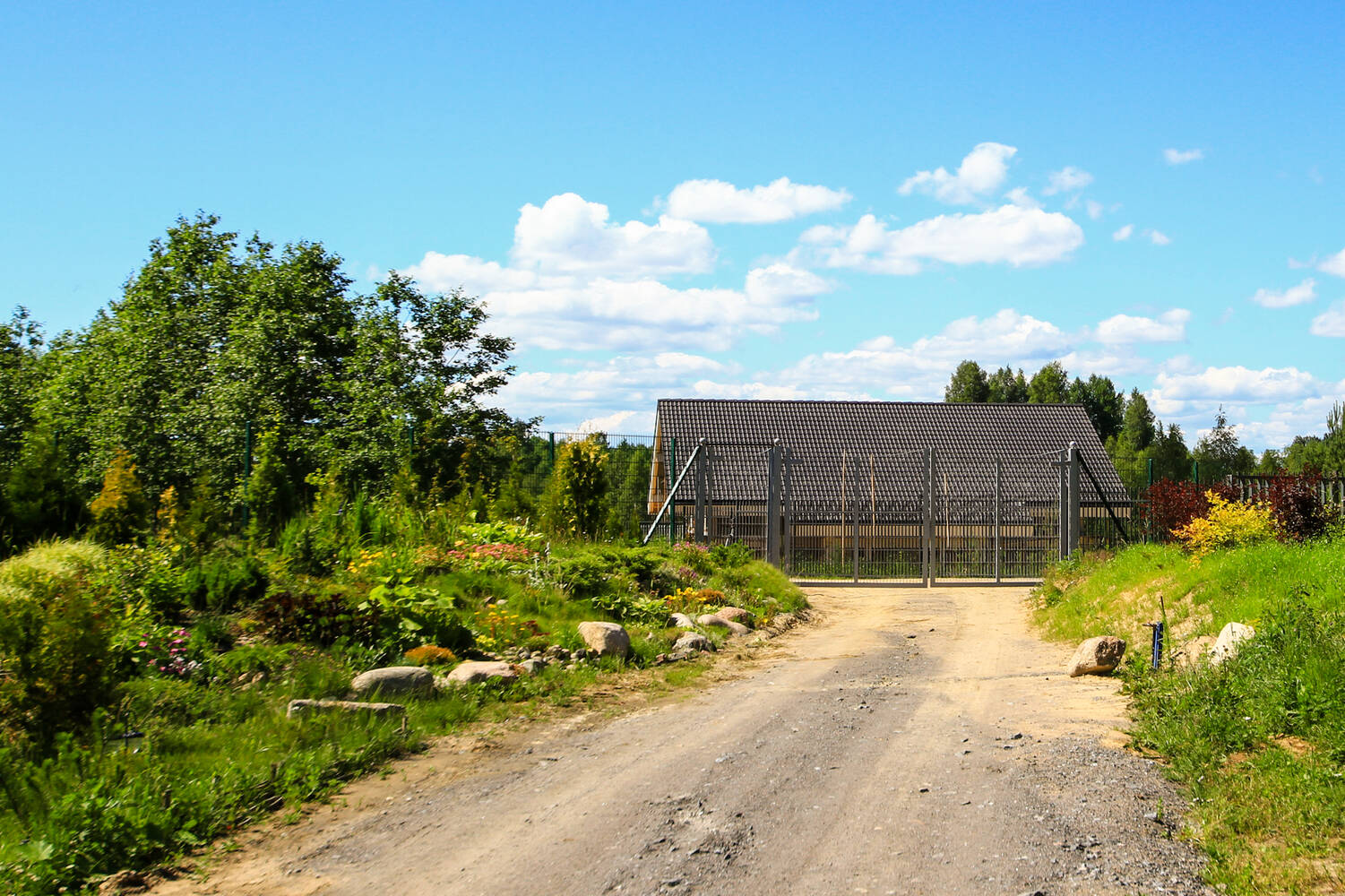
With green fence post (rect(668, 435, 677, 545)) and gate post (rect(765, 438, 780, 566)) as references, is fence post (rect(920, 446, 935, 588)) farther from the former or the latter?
green fence post (rect(668, 435, 677, 545))

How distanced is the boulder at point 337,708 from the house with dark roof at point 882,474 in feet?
37.9

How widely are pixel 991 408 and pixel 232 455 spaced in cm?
2494

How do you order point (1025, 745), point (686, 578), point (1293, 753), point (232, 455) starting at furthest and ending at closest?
point (232, 455) → point (686, 578) → point (1025, 745) → point (1293, 753)

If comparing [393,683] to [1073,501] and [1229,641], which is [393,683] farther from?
[1073,501]

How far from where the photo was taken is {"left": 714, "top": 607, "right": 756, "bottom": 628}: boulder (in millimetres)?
12820

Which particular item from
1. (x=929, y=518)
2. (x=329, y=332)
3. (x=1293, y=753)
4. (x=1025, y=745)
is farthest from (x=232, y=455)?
(x=1293, y=753)

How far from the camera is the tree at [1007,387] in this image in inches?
3123

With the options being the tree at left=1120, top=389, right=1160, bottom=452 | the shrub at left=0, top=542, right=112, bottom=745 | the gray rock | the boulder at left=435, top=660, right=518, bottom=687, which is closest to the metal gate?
the gray rock

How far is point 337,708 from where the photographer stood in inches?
295

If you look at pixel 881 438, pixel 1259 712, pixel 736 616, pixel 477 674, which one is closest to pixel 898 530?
pixel 736 616

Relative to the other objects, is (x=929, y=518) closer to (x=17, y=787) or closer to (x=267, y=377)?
(x=267, y=377)

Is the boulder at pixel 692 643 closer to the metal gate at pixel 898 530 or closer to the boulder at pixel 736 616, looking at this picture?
the boulder at pixel 736 616

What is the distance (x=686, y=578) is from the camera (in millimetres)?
14352

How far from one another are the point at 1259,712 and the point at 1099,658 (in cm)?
280
